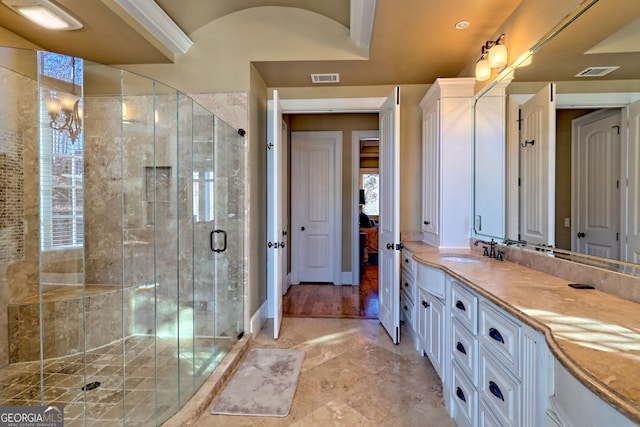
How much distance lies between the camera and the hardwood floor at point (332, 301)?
3.34 m

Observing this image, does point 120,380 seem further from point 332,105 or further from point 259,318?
point 332,105

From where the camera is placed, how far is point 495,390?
4.02 feet

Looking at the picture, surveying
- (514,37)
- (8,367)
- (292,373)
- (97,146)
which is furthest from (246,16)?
(8,367)

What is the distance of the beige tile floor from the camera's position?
1.71m

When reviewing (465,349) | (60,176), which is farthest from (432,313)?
(60,176)

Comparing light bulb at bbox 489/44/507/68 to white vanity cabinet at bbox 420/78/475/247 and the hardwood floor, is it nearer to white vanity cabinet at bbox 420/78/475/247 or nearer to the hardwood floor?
white vanity cabinet at bbox 420/78/475/247

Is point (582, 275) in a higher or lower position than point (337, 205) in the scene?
lower

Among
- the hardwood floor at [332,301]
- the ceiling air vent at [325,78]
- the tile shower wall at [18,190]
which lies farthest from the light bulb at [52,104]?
the hardwood floor at [332,301]

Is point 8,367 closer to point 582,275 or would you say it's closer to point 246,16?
point 246,16

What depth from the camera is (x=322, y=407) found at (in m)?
1.81

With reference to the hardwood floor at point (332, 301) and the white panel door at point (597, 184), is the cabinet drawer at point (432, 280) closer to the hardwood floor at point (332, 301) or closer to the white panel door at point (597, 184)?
the white panel door at point (597, 184)

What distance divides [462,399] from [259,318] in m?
1.95

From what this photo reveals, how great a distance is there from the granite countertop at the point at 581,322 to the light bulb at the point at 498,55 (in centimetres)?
143

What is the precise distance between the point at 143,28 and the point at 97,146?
1.13 metres
